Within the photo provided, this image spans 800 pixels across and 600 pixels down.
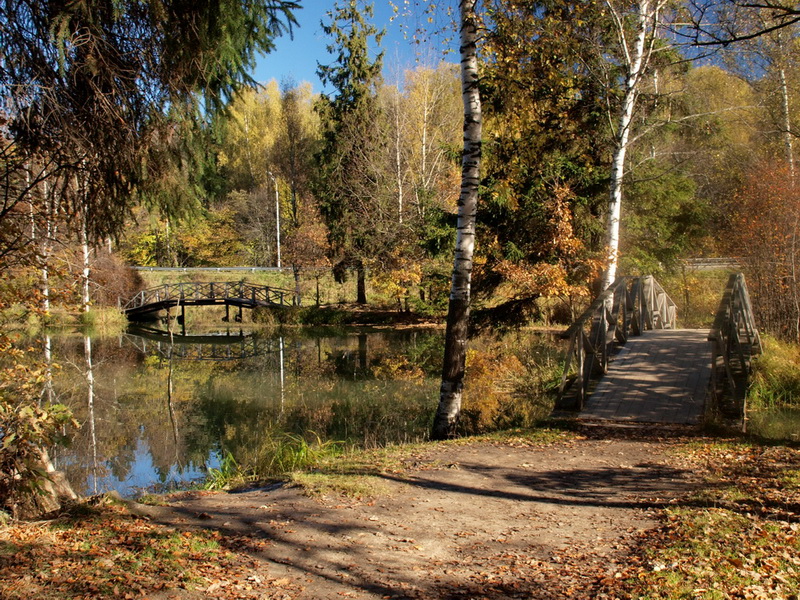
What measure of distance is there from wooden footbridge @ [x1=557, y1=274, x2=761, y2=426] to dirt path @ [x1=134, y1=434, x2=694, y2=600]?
1.72 m

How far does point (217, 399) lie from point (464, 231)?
905 cm

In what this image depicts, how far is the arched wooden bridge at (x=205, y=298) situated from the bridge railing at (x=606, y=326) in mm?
21389

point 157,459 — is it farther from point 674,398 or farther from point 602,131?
point 602,131

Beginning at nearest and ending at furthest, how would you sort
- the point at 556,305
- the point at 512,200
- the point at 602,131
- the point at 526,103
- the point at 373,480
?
the point at 373,480
the point at 526,103
the point at 512,200
the point at 602,131
the point at 556,305

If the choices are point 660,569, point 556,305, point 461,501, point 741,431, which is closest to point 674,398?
point 741,431

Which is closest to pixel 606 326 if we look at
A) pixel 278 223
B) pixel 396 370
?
pixel 396 370

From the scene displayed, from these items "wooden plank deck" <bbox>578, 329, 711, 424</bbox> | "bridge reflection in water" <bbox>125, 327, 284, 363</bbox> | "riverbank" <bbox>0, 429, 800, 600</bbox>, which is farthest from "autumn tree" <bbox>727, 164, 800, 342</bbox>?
"bridge reflection in water" <bbox>125, 327, 284, 363</bbox>

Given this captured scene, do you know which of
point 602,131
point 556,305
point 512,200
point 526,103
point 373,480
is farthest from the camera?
point 556,305

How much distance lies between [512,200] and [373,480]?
558 centimetres

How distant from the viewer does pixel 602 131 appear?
1534 cm

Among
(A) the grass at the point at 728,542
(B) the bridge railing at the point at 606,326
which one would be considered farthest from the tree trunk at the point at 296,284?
(A) the grass at the point at 728,542

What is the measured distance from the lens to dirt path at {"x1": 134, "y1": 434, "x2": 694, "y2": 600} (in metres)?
4.08

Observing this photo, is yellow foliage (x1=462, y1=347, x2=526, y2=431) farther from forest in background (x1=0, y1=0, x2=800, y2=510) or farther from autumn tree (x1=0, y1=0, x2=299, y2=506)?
autumn tree (x1=0, y1=0, x2=299, y2=506)

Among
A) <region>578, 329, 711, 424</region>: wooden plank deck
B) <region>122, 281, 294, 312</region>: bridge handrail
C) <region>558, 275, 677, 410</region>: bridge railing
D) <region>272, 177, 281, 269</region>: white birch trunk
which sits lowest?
<region>578, 329, 711, 424</region>: wooden plank deck
